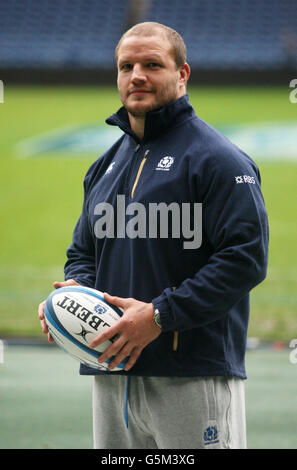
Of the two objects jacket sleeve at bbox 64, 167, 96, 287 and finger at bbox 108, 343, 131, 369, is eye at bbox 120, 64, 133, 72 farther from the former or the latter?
finger at bbox 108, 343, 131, 369

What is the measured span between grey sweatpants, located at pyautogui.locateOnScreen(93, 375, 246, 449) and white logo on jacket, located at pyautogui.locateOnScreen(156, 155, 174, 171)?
65 cm

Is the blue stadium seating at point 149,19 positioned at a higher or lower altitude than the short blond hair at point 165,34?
higher

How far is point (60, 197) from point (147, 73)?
36.0 feet

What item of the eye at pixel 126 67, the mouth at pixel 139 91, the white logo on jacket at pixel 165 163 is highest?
the eye at pixel 126 67

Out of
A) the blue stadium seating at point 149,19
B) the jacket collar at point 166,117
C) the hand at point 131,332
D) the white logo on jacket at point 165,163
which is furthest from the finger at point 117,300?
the blue stadium seating at point 149,19

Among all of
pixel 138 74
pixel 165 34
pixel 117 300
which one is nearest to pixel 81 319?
pixel 117 300

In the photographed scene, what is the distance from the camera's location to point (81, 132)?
49.2 ft

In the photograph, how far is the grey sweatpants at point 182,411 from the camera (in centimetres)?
210

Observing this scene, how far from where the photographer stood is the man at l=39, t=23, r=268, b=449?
80.1 inches

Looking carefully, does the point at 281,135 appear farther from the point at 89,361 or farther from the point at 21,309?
the point at 89,361

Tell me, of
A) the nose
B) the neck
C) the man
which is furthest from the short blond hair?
the neck

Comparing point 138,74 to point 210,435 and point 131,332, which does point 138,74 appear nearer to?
point 131,332

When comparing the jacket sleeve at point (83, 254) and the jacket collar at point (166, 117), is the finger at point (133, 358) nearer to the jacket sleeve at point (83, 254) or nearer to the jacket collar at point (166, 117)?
Result: the jacket sleeve at point (83, 254)

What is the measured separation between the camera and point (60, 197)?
42.9 ft
